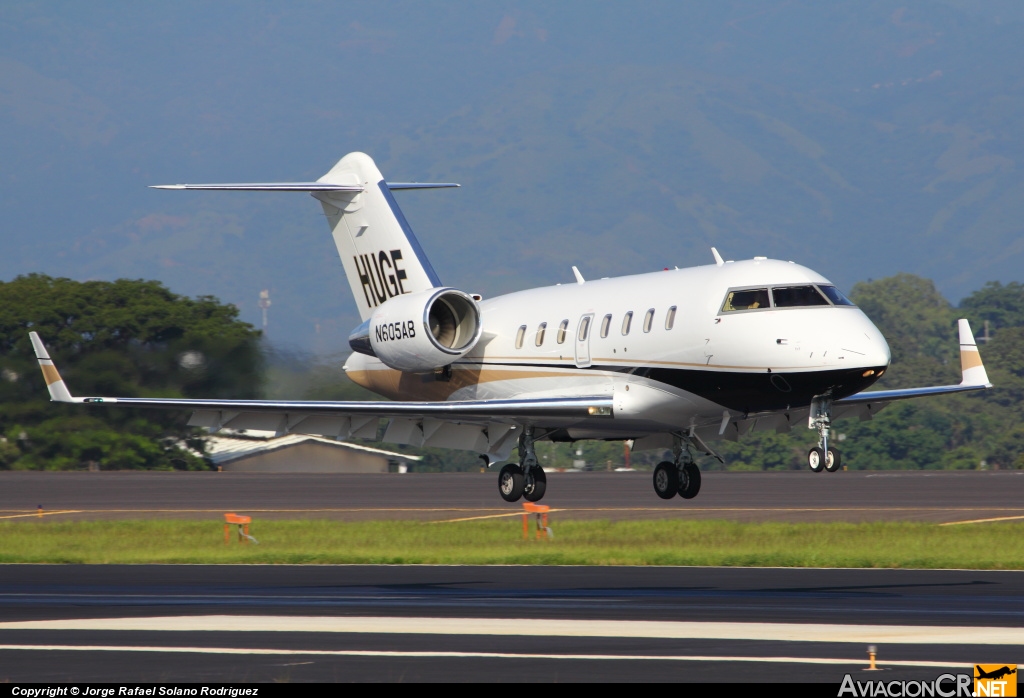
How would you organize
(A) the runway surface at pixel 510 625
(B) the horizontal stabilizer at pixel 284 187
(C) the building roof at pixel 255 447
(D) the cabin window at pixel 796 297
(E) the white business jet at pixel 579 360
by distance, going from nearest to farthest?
(A) the runway surface at pixel 510 625
(E) the white business jet at pixel 579 360
(D) the cabin window at pixel 796 297
(B) the horizontal stabilizer at pixel 284 187
(C) the building roof at pixel 255 447

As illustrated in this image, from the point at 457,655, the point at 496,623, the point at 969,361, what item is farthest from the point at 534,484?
the point at 457,655

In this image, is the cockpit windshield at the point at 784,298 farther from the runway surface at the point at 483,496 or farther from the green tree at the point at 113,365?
the green tree at the point at 113,365

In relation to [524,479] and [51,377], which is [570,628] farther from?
[51,377]

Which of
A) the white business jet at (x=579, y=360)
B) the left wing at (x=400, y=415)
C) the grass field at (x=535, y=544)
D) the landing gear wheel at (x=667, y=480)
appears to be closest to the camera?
the white business jet at (x=579, y=360)

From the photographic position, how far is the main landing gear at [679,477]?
27.5 m

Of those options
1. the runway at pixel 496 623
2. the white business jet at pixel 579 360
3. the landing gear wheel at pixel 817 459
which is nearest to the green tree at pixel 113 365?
the runway at pixel 496 623

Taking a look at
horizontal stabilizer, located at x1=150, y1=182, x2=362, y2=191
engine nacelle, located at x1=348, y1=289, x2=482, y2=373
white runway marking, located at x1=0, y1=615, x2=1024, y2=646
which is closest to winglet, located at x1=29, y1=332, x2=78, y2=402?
horizontal stabilizer, located at x1=150, y1=182, x2=362, y2=191

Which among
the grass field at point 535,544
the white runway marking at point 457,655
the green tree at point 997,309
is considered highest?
the green tree at point 997,309

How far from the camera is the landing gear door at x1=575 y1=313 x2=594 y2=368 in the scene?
2730cm

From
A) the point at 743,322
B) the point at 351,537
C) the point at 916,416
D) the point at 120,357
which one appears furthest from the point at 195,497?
the point at 916,416

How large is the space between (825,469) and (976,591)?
5879mm

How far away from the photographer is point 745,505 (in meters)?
52.2

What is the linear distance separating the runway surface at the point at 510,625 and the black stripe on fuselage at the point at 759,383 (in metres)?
3.30

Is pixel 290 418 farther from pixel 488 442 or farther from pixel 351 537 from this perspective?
pixel 351 537
